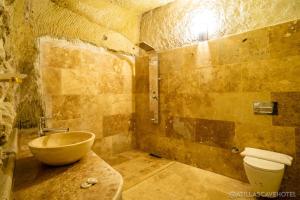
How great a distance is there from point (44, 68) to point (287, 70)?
255cm

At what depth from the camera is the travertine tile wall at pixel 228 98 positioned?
165 cm

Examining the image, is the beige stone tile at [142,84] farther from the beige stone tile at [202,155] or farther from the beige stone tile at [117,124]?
the beige stone tile at [202,155]

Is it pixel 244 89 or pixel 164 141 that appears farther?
pixel 164 141

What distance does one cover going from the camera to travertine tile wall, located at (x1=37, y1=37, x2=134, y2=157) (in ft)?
6.62

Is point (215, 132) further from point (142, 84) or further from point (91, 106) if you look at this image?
point (91, 106)

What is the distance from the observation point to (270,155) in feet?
5.32

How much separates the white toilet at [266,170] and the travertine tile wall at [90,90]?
73.7 inches

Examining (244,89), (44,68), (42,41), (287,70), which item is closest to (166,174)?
(244,89)

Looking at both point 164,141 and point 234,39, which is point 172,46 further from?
point 164,141

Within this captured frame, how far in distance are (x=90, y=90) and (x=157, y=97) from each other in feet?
3.28

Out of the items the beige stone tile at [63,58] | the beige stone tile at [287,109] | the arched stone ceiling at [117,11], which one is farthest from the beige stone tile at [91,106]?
the beige stone tile at [287,109]

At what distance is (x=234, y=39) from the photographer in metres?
1.97

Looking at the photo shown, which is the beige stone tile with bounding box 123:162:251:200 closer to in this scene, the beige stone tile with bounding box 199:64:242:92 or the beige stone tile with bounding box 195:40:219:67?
the beige stone tile with bounding box 199:64:242:92

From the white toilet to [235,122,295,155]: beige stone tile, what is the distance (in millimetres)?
98
